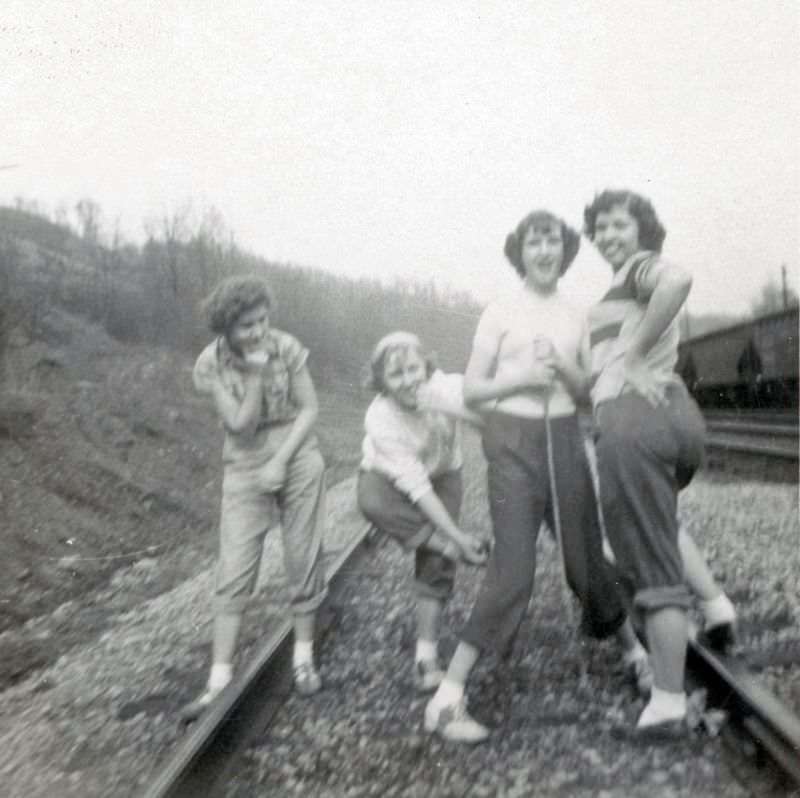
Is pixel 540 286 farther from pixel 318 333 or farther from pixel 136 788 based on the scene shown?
pixel 136 788

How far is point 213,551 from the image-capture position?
15.1ft

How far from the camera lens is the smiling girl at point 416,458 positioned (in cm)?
267

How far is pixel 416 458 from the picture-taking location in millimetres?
2699

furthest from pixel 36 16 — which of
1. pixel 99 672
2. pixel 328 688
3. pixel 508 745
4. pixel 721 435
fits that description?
pixel 721 435

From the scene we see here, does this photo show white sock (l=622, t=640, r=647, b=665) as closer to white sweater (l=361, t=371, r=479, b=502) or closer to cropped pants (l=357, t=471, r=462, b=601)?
cropped pants (l=357, t=471, r=462, b=601)

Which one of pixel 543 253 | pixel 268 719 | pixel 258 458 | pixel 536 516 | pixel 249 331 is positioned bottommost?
pixel 268 719

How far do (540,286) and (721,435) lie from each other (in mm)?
7493

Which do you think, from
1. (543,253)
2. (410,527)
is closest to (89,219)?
(410,527)

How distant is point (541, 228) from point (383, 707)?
1485mm

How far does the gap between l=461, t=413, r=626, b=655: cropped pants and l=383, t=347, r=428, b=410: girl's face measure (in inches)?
12.2

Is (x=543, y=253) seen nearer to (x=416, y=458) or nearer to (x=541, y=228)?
(x=541, y=228)

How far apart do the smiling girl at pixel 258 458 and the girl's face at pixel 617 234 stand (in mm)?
1047

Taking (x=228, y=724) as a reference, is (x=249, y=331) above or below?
above

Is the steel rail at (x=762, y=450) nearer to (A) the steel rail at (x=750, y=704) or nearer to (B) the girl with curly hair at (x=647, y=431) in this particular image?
(A) the steel rail at (x=750, y=704)
